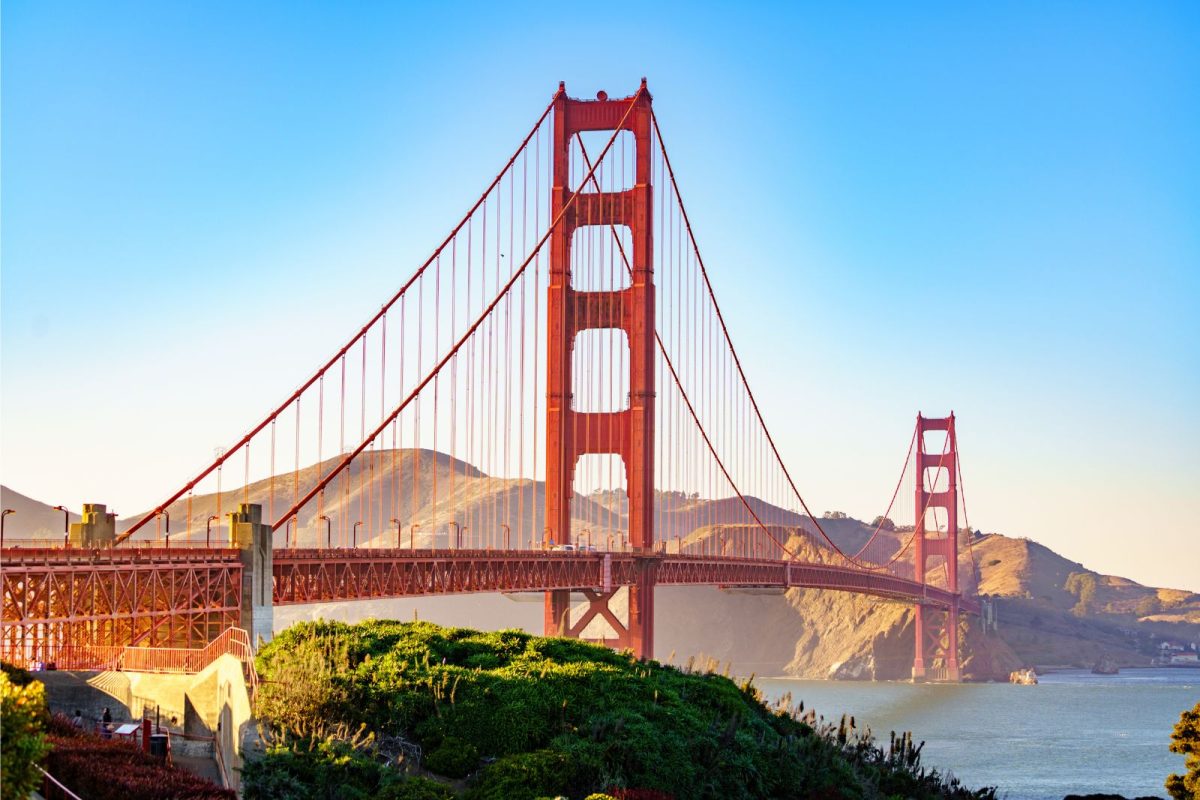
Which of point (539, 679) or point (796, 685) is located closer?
point (539, 679)

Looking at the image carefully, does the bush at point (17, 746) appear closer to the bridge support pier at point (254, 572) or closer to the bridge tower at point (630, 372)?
the bridge support pier at point (254, 572)

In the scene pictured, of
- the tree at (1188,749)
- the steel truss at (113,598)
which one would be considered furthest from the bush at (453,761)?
the tree at (1188,749)

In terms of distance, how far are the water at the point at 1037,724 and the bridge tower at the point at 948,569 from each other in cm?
489

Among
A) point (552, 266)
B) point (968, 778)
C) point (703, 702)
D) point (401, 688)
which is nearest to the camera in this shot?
point (401, 688)

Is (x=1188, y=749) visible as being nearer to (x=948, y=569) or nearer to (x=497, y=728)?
(x=497, y=728)

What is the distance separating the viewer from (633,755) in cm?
2600

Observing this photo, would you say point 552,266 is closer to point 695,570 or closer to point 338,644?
point 695,570

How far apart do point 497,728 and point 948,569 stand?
122764 mm

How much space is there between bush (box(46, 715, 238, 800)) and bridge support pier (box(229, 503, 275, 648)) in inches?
552

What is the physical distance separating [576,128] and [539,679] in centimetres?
4256

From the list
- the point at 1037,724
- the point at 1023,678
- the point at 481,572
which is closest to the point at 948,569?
the point at 1023,678

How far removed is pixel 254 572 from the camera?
36.1 meters

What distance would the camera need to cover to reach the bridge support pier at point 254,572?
1410 inches

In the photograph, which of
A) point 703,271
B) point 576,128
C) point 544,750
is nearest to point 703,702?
point 544,750
